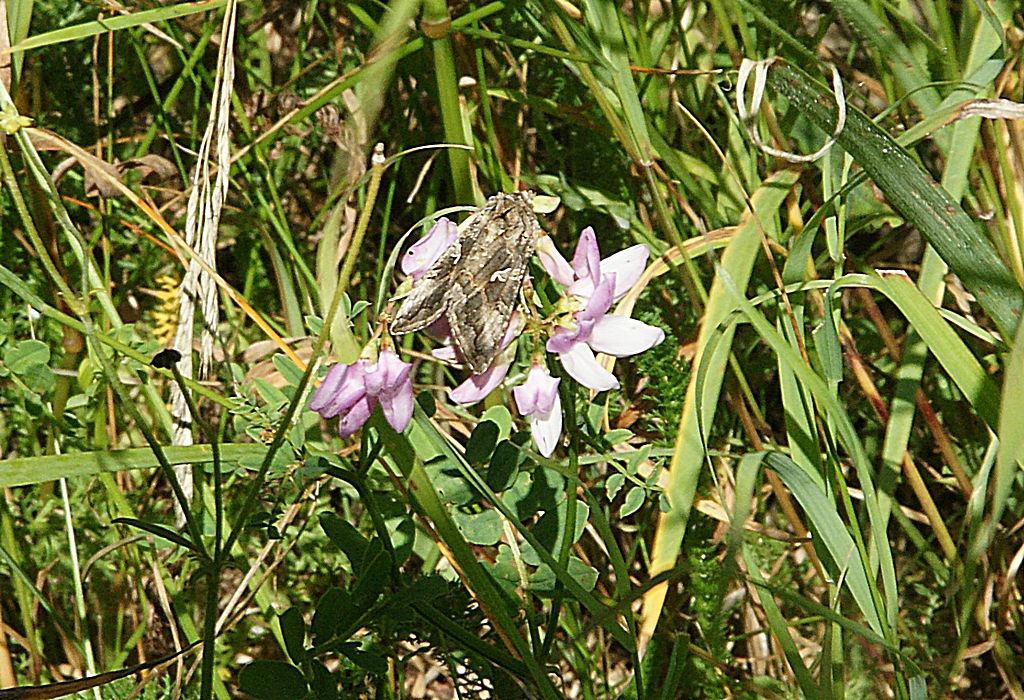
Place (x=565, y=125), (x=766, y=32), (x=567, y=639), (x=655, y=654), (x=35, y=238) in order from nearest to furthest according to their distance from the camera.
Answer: (x=35, y=238)
(x=655, y=654)
(x=567, y=639)
(x=766, y=32)
(x=565, y=125)

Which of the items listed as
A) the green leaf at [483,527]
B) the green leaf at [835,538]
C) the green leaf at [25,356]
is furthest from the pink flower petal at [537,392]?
the green leaf at [25,356]

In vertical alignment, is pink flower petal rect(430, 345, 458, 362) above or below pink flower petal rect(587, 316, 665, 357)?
above

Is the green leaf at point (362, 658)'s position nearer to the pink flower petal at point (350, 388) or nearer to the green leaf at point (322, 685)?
the green leaf at point (322, 685)

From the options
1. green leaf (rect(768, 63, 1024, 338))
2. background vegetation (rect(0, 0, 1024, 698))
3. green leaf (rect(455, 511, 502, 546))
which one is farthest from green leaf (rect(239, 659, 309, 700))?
green leaf (rect(768, 63, 1024, 338))

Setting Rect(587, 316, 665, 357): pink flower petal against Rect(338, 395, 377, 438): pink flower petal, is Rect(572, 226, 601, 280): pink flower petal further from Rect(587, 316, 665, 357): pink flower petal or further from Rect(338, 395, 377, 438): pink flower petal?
Rect(338, 395, 377, 438): pink flower petal

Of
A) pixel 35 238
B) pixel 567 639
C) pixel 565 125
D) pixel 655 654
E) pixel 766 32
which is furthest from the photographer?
pixel 565 125

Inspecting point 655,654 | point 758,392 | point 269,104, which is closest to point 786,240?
point 758,392

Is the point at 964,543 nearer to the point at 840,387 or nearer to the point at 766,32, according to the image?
the point at 840,387

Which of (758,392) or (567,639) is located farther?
(758,392)
